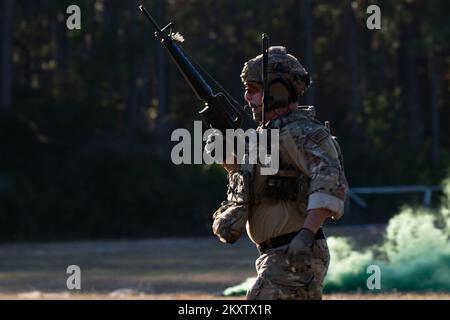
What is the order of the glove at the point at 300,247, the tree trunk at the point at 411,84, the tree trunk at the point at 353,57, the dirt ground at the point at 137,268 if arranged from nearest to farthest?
the glove at the point at 300,247
the dirt ground at the point at 137,268
the tree trunk at the point at 353,57
the tree trunk at the point at 411,84

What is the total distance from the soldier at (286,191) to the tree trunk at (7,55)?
2989 cm

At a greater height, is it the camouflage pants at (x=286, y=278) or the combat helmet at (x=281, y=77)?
the combat helmet at (x=281, y=77)

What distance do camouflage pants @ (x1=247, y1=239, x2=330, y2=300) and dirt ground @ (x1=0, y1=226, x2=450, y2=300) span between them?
7.11m

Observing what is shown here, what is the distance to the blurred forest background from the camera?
101ft

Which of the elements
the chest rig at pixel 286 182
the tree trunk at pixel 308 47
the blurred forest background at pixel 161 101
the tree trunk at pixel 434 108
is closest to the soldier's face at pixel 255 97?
the chest rig at pixel 286 182

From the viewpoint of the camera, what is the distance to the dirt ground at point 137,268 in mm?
15281

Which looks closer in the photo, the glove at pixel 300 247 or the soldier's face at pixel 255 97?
the glove at pixel 300 247

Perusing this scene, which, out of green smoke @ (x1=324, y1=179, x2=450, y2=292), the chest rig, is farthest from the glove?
green smoke @ (x1=324, y1=179, x2=450, y2=292)

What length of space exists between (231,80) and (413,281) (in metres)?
31.3

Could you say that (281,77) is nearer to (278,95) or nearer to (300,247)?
(278,95)

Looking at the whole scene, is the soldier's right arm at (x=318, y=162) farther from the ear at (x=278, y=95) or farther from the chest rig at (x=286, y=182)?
the ear at (x=278, y=95)

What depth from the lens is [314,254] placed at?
21.3ft
